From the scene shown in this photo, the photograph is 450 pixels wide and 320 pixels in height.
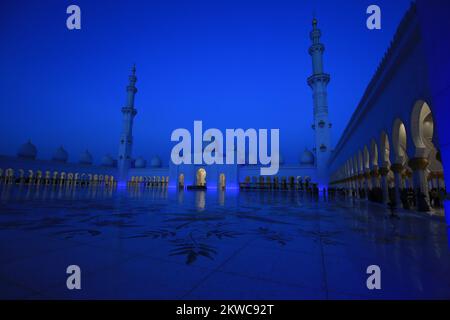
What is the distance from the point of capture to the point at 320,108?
A: 2881 centimetres

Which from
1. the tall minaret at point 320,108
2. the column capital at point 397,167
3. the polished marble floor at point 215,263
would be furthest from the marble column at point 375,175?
the tall minaret at point 320,108

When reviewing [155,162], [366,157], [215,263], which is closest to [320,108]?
[366,157]

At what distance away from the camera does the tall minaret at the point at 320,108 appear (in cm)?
2872

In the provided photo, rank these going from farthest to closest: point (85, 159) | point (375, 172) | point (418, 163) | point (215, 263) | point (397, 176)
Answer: point (85, 159)
point (375, 172)
point (397, 176)
point (418, 163)
point (215, 263)

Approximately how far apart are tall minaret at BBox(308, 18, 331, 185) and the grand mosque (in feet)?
0.39

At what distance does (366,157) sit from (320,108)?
18151 mm

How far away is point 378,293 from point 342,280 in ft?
0.80

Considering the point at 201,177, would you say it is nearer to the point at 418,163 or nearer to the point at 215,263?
the point at 418,163

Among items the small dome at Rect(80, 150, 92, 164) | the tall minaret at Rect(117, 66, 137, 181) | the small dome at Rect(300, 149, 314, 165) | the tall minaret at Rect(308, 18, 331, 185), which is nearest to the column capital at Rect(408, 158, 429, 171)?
the tall minaret at Rect(308, 18, 331, 185)

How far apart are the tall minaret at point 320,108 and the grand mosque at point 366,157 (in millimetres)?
120

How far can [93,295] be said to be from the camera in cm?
150

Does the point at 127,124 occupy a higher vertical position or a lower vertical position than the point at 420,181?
higher

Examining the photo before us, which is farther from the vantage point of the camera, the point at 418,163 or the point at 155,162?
the point at 155,162

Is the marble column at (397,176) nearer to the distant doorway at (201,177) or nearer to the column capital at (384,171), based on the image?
the column capital at (384,171)
